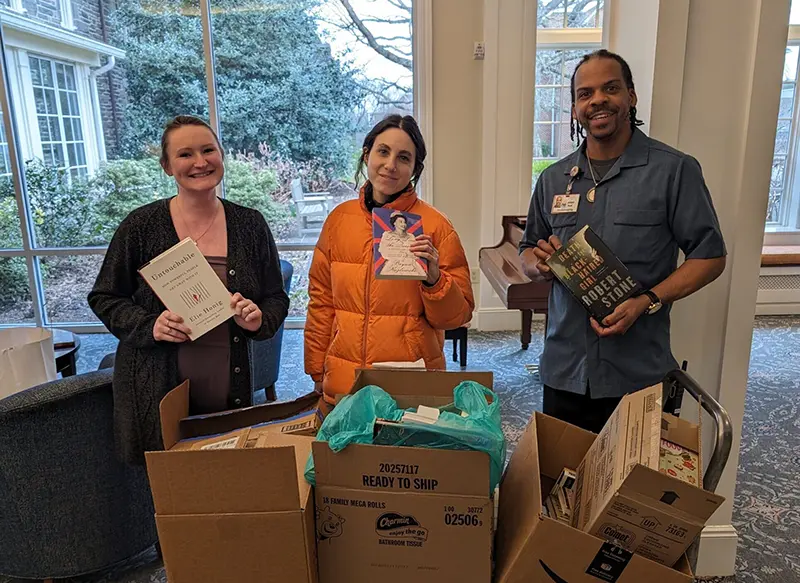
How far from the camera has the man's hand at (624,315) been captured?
1458 millimetres

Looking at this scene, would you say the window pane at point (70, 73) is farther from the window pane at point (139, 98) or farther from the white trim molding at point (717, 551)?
the white trim molding at point (717, 551)

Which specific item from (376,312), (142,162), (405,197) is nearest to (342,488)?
(376,312)

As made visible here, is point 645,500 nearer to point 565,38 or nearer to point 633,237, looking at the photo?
point 633,237

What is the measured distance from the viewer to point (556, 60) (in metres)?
4.47

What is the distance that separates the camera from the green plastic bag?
3.42ft

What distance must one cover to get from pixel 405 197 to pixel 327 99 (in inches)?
127

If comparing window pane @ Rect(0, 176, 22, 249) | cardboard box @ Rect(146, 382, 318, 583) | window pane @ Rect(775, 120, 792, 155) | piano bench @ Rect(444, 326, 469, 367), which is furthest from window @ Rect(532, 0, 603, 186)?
window pane @ Rect(0, 176, 22, 249)

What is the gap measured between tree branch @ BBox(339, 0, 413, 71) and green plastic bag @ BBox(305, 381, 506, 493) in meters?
3.73

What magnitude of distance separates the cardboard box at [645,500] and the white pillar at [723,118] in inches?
34.6

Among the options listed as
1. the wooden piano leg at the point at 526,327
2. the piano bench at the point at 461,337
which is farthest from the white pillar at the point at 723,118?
the wooden piano leg at the point at 526,327

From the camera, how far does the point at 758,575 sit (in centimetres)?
198

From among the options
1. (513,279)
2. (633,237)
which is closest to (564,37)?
(513,279)

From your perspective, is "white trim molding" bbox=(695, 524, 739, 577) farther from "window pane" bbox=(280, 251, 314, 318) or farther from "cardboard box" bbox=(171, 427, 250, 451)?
"window pane" bbox=(280, 251, 314, 318)

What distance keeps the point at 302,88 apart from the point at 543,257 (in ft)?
11.3
